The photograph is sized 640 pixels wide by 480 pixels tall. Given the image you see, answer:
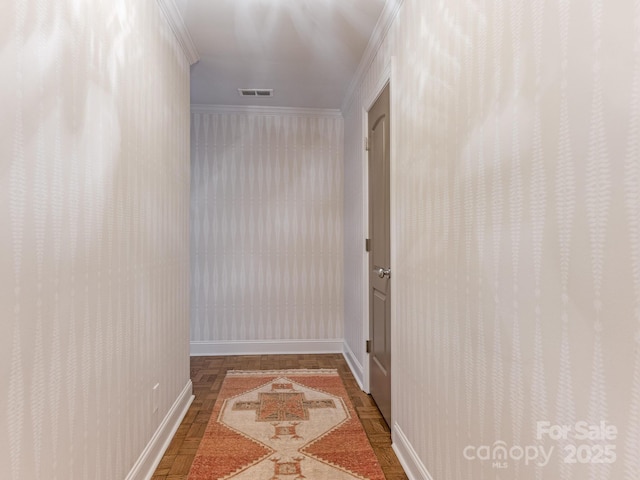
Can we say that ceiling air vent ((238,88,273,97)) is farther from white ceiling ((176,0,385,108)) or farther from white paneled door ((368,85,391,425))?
white paneled door ((368,85,391,425))

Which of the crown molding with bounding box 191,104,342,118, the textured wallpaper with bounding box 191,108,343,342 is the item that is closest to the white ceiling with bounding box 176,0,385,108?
the crown molding with bounding box 191,104,342,118

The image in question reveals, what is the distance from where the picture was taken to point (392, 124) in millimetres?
2367

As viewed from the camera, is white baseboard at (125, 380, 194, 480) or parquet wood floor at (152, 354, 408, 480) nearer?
white baseboard at (125, 380, 194, 480)

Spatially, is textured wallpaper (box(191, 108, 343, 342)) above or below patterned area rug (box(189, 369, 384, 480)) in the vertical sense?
above

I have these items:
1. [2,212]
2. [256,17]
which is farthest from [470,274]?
[256,17]

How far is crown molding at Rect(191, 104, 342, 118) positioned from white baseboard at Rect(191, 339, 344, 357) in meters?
2.41

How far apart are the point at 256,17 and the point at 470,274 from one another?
204cm

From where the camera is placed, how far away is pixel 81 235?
137cm

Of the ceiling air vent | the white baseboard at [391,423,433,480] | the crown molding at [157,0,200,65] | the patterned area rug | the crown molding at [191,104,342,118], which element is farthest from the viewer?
the crown molding at [191,104,342,118]

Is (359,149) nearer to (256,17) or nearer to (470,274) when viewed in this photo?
(256,17)

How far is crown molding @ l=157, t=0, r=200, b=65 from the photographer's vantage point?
2.25 meters

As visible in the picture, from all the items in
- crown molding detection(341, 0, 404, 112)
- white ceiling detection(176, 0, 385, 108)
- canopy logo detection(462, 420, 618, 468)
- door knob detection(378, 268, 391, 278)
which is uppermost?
white ceiling detection(176, 0, 385, 108)

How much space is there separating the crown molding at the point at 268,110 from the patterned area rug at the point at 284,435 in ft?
8.72

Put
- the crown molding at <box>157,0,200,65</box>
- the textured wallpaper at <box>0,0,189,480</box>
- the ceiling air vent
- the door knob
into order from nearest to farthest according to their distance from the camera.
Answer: the textured wallpaper at <box>0,0,189,480</box> → the crown molding at <box>157,0,200,65</box> → the door knob → the ceiling air vent
